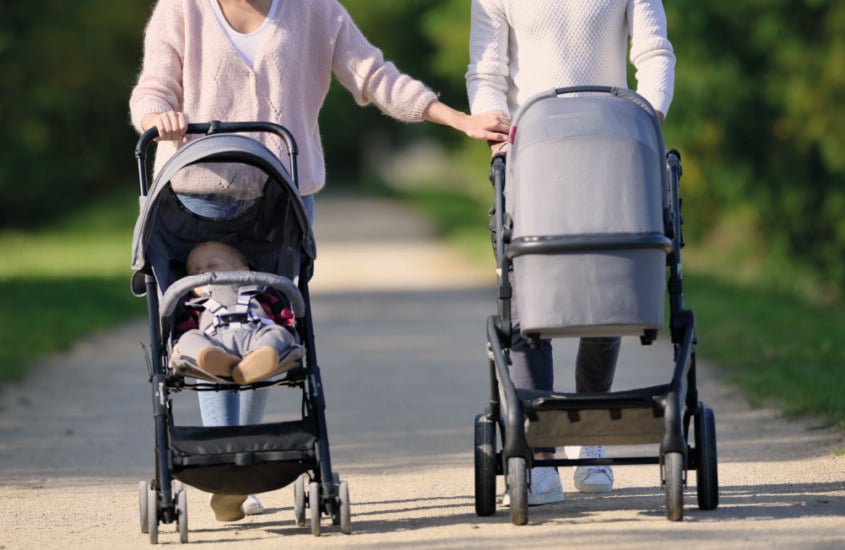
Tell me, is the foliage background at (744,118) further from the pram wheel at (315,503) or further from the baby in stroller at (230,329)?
the pram wheel at (315,503)

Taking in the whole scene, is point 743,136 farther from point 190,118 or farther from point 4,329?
point 190,118

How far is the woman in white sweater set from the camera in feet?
17.3

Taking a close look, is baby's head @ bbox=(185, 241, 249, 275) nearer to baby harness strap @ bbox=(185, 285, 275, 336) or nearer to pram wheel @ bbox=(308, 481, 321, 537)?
baby harness strap @ bbox=(185, 285, 275, 336)

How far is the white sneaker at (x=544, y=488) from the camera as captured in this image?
5.29 metres

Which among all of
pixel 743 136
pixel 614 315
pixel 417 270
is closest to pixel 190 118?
pixel 614 315

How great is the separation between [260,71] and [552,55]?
1.01 metres

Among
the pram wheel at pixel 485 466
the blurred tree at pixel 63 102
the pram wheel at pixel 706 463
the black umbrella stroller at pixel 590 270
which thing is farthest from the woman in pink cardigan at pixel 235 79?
the blurred tree at pixel 63 102

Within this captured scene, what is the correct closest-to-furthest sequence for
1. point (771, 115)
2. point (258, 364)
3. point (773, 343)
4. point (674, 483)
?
point (258, 364) → point (674, 483) → point (773, 343) → point (771, 115)

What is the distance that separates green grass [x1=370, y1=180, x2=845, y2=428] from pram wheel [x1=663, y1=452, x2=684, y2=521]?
2175mm

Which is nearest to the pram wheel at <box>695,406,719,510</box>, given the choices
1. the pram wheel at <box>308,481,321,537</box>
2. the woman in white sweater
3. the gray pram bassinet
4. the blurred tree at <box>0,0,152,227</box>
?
the gray pram bassinet

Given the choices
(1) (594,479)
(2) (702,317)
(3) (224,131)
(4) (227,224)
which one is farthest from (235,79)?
Result: (2) (702,317)

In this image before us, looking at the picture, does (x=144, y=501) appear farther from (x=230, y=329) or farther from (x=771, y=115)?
(x=771, y=115)

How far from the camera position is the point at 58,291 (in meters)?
14.3

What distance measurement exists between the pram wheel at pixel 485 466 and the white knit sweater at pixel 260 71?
104 centimetres
